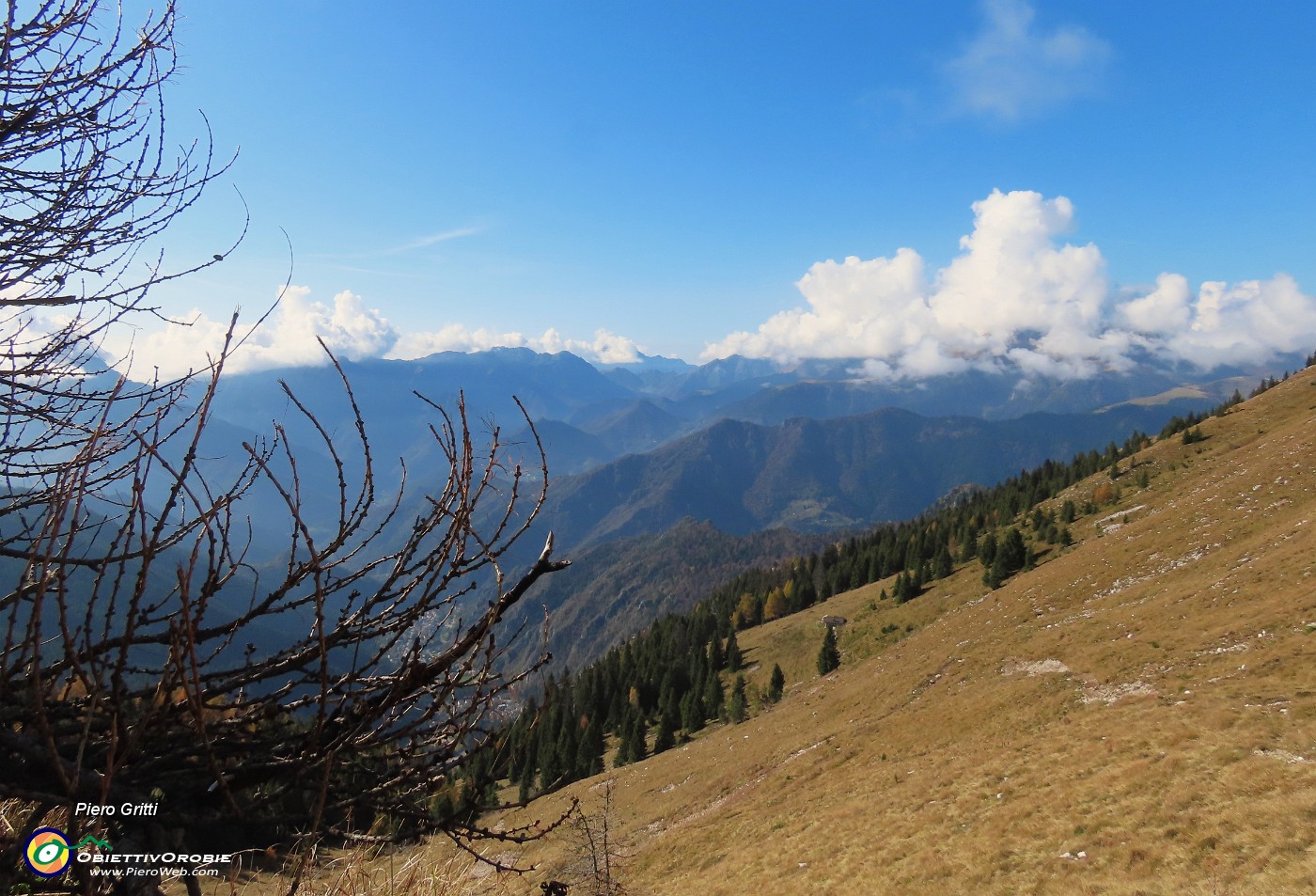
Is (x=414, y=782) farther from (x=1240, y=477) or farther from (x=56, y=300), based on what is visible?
(x=1240, y=477)

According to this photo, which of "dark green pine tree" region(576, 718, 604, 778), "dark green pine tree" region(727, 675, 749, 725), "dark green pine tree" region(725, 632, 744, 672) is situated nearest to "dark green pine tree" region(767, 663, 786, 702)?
"dark green pine tree" region(727, 675, 749, 725)

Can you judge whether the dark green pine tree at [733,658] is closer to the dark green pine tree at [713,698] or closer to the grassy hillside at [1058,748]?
the dark green pine tree at [713,698]

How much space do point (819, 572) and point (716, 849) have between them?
83.5 metres

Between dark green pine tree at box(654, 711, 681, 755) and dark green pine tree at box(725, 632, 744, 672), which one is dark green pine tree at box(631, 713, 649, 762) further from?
dark green pine tree at box(725, 632, 744, 672)

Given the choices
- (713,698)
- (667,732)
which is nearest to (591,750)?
(667,732)

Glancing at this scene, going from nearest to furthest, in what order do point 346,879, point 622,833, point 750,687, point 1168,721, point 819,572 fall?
point 346,879
point 1168,721
point 622,833
point 750,687
point 819,572

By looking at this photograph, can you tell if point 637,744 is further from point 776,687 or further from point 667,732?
point 776,687

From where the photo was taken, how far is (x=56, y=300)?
3363 millimetres

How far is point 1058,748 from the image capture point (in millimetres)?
18703

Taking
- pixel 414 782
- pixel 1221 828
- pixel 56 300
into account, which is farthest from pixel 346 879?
pixel 1221 828

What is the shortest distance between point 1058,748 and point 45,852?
926 inches

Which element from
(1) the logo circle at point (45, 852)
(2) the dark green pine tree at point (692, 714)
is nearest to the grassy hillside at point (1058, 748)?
(1) the logo circle at point (45, 852)

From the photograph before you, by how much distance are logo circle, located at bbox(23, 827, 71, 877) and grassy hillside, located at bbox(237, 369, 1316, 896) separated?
1.65 metres

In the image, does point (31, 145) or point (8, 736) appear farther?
point (31, 145)
